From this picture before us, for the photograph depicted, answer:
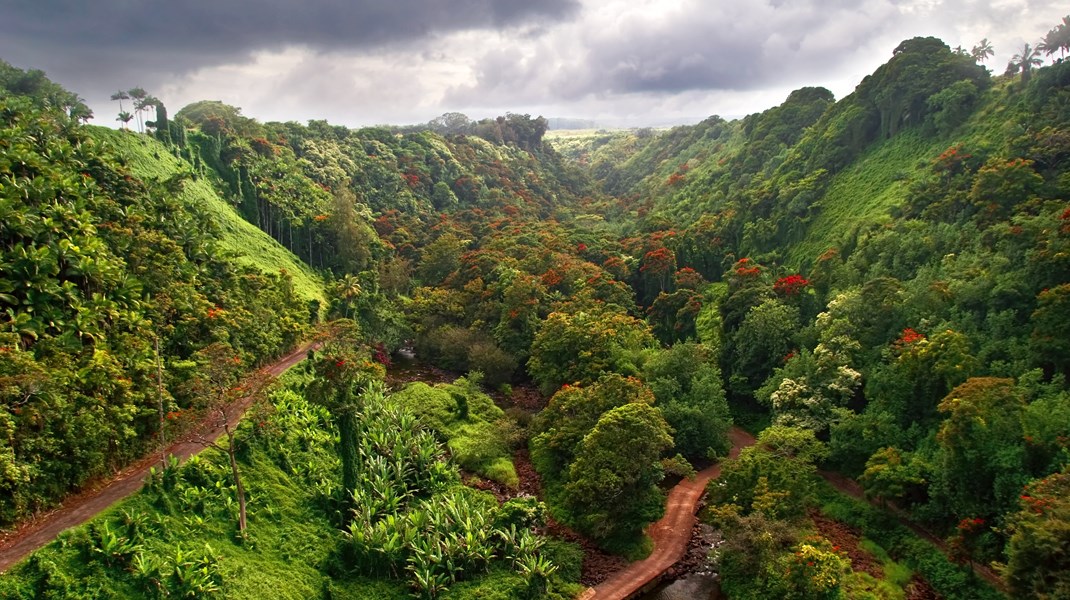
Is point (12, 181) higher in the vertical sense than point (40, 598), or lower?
higher

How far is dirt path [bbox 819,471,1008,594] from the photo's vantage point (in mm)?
23147

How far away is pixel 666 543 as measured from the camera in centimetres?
2808

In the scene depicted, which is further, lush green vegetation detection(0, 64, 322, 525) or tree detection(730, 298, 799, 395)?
tree detection(730, 298, 799, 395)

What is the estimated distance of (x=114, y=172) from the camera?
34.5 m

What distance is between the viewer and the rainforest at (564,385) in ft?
71.3

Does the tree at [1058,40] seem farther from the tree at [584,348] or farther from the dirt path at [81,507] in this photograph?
the dirt path at [81,507]

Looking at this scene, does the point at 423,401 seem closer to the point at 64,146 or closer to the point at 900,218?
the point at 64,146

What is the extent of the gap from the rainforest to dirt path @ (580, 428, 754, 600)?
30cm

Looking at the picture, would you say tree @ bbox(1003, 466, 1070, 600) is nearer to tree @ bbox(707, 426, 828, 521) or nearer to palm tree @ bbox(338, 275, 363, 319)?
tree @ bbox(707, 426, 828, 521)

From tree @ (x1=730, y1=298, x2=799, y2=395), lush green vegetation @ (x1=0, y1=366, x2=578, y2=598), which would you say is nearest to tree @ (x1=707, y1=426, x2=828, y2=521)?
lush green vegetation @ (x1=0, y1=366, x2=578, y2=598)

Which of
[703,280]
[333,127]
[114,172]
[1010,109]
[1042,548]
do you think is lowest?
[1042,548]

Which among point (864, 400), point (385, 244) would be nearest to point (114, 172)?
point (385, 244)

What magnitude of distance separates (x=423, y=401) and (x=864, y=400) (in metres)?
26.8

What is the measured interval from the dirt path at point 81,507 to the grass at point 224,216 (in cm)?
2450
